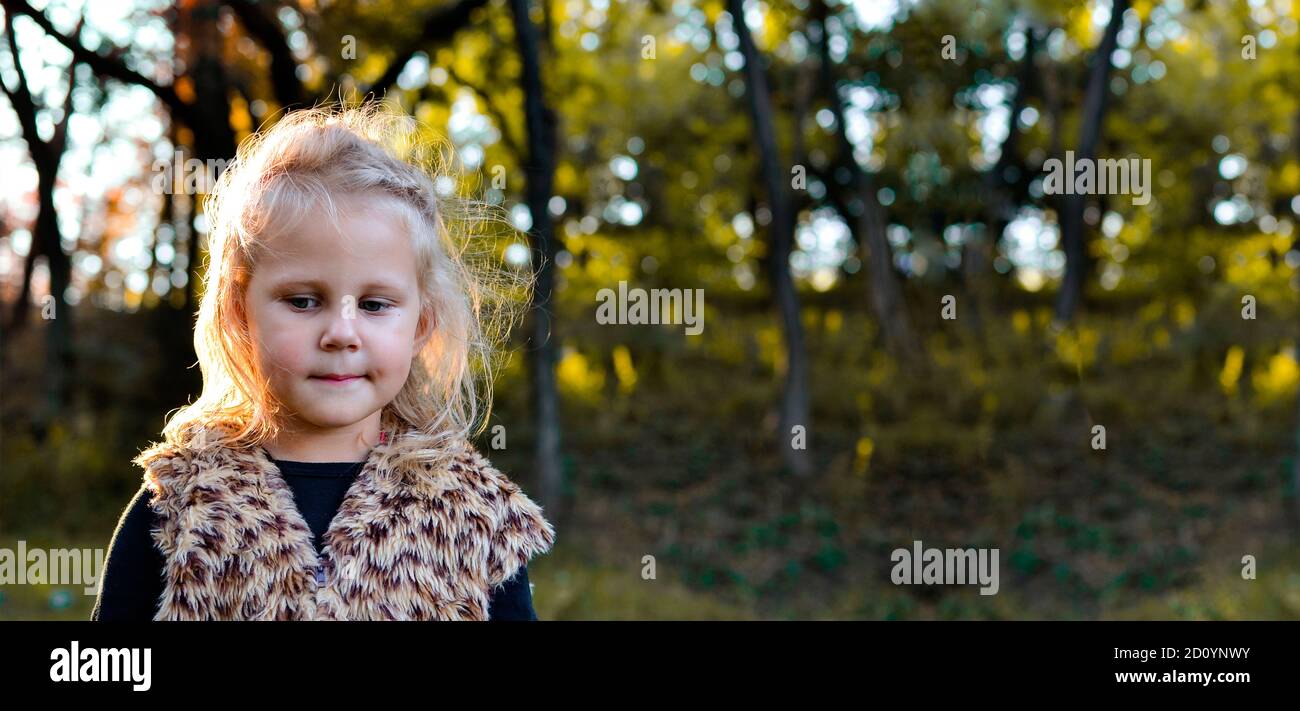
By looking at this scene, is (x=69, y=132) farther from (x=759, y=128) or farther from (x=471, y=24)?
(x=759, y=128)

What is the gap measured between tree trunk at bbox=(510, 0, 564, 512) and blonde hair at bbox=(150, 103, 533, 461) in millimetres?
5590

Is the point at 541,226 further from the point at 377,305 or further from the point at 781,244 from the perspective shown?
the point at 377,305

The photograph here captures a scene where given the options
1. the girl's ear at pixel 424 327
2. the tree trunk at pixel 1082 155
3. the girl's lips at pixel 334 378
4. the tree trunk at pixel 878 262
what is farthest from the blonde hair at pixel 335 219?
the tree trunk at pixel 878 262

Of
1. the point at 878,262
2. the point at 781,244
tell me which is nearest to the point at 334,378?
the point at 878,262

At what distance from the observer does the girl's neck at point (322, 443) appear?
83.0 inches

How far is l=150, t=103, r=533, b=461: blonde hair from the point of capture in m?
2.07

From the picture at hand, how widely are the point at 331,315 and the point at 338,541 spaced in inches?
16.6

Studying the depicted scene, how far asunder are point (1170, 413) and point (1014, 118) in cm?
345

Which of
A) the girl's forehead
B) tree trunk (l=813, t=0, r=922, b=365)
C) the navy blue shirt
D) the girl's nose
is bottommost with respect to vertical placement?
the navy blue shirt

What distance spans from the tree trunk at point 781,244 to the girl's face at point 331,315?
7.03 m

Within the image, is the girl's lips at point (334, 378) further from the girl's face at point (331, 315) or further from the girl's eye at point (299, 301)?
the girl's eye at point (299, 301)

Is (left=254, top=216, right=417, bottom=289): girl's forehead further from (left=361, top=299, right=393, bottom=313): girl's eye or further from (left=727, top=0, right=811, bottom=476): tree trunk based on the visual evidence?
(left=727, top=0, right=811, bottom=476): tree trunk

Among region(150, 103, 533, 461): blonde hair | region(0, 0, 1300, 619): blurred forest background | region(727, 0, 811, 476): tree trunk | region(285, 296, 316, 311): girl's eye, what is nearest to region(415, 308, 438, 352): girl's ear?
region(150, 103, 533, 461): blonde hair

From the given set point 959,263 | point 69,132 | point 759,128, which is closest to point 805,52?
point 759,128
